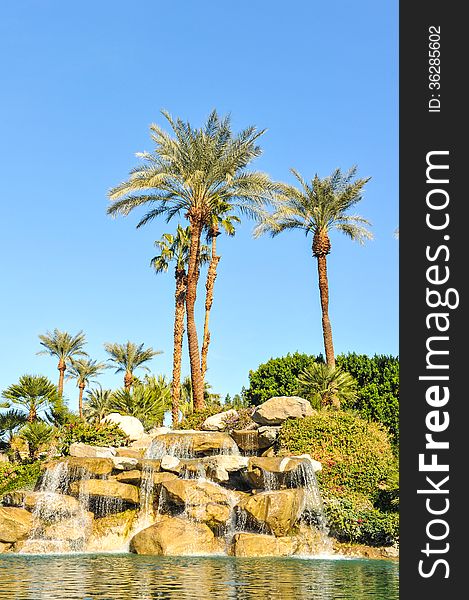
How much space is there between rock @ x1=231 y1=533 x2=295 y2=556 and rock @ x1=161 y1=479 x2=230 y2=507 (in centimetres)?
179

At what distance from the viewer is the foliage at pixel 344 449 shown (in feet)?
66.4

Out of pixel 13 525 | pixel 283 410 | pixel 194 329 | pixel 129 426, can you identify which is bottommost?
pixel 13 525

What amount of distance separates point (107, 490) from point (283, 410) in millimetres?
6895

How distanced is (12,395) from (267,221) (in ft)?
48.0

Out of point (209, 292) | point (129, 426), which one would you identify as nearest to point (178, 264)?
point (209, 292)

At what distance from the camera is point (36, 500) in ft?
61.8

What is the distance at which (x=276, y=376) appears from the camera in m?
32.6

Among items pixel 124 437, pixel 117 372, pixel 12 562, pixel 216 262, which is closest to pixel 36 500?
pixel 12 562

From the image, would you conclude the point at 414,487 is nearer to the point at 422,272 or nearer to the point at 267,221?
the point at 422,272

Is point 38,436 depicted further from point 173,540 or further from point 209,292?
point 173,540

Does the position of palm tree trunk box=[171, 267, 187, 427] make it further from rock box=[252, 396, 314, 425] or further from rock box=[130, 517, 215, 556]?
rock box=[130, 517, 215, 556]

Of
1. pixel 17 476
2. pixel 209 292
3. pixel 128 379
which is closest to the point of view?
pixel 17 476

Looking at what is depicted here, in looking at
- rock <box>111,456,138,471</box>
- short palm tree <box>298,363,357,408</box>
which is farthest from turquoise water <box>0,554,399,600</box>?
short palm tree <box>298,363,357,408</box>

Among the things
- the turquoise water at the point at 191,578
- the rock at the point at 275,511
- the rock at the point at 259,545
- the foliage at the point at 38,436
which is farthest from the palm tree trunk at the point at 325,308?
the turquoise water at the point at 191,578
